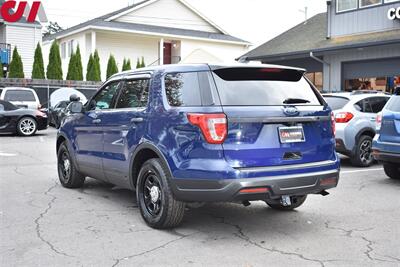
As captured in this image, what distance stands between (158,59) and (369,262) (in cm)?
3016

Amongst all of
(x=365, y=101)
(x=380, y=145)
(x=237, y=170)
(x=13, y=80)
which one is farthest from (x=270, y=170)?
(x=13, y=80)

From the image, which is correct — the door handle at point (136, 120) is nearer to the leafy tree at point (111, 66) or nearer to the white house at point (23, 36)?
the leafy tree at point (111, 66)

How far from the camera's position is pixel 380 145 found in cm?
865

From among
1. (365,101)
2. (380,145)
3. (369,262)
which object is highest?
(365,101)

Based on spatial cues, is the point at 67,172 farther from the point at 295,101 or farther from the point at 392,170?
the point at 392,170

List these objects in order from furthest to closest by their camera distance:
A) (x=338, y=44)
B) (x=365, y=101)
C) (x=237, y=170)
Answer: (x=338, y=44) → (x=365, y=101) → (x=237, y=170)

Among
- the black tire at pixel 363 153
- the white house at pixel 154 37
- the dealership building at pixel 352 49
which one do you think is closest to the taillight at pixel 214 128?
the black tire at pixel 363 153

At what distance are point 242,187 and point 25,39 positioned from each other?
30570 millimetres

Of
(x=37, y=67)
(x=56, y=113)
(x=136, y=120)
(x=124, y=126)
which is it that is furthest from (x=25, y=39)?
(x=136, y=120)

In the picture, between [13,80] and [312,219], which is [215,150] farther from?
[13,80]

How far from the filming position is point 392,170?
9055 millimetres

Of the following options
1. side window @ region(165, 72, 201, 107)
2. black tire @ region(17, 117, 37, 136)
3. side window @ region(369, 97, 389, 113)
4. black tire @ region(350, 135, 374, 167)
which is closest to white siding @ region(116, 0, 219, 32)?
black tire @ region(17, 117, 37, 136)

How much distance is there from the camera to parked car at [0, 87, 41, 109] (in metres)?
19.9

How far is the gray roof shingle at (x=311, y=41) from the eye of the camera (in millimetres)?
18281
